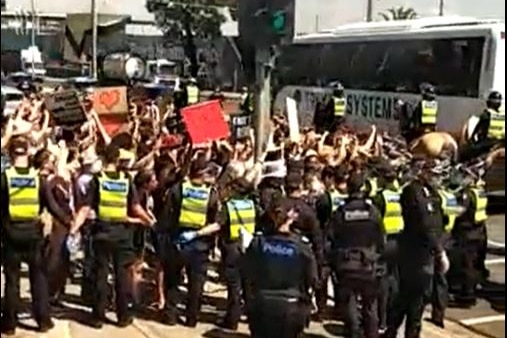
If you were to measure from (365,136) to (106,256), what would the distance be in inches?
185

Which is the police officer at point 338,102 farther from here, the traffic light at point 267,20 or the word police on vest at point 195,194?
the word police on vest at point 195,194

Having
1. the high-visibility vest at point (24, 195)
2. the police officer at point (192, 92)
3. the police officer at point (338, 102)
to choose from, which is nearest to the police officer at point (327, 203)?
the high-visibility vest at point (24, 195)

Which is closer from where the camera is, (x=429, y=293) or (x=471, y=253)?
(x=429, y=293)

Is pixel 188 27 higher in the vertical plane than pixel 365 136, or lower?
higher

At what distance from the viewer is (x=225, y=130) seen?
352 inches

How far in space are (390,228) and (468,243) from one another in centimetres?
182

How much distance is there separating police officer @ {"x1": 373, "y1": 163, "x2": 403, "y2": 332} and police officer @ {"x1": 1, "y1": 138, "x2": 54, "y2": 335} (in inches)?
92.6

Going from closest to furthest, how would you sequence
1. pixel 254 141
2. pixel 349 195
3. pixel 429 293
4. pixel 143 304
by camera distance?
pixel 349 195
pixel 429 293
pixel 143 304
pixel 254 141

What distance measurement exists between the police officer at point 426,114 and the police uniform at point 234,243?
5.64m

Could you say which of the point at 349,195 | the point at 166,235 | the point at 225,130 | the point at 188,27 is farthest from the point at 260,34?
the point at 188,27

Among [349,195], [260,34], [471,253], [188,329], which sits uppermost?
[260,34]

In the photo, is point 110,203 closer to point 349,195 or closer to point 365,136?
point 349,195

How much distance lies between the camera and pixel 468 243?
29.0 feet

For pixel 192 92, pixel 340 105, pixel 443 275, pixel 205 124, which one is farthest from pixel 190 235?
pixel 340 105
